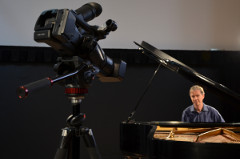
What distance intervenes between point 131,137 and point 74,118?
109cm

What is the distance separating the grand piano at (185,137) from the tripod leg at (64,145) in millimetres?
485

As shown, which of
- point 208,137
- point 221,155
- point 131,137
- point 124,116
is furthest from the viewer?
point 124,116

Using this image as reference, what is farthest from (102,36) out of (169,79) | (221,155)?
(169,79)

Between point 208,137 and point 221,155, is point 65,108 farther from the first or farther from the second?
point 221,155

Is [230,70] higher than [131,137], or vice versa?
[230,70]

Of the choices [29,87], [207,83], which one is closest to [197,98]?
[207,83]

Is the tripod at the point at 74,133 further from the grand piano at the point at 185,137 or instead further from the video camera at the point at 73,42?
the grand piano at the point at 185,137

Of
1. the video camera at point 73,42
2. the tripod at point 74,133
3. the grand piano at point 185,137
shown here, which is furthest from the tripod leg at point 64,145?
the grand piano at point 185,137

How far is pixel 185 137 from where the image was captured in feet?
5.90

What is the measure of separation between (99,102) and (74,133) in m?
2.83

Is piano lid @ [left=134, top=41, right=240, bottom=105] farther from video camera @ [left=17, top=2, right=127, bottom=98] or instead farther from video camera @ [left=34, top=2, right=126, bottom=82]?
video camera @ [left=17, top=2, right=127, bottom=98]

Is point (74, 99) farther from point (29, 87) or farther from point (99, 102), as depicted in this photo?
point (99, 102)

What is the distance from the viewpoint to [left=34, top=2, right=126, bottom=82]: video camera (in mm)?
974

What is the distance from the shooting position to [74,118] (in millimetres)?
1074
